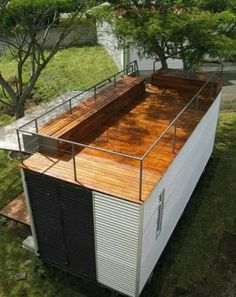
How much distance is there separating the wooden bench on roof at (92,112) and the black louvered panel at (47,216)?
114 centimetres

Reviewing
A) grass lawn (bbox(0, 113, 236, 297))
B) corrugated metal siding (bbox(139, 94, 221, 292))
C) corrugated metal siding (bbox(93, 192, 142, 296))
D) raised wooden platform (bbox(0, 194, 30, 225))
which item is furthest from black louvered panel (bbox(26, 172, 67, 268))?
corrugated metal siding (bbox(139, 94, 221, 292))

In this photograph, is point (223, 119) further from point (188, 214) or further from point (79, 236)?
point (79, 236)

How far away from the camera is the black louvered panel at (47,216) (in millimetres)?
9680

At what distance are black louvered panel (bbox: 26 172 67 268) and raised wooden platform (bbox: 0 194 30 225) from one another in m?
2.00

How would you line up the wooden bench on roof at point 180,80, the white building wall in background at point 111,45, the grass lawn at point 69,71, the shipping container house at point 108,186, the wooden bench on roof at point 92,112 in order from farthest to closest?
the white building wall in background at point 111,45
the grass lawn at point 69,71
the wooden bench on roof at point 180,80
the wooden bench on roof at point 92,112
the shipping container house at point 108,186

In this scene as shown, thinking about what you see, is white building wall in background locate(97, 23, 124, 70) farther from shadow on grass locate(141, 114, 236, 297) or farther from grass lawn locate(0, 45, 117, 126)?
shadow on grass locate(141, 114, 236, 297)

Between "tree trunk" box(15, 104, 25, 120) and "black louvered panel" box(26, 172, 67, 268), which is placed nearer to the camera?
"black louvered panel" box(26, 172, 67, 268)

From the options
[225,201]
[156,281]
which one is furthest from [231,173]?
[156,281]

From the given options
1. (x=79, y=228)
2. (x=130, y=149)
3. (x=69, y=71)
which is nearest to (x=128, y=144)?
(x=130, y=149)

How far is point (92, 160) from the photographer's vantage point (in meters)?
10.1

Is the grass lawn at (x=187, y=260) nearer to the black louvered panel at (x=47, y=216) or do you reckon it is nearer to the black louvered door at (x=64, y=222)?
the black louvered door at (x=64, y=222)

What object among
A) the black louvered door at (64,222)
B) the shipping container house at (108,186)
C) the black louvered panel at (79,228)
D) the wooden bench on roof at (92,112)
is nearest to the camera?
the shipping container house at (108,186)

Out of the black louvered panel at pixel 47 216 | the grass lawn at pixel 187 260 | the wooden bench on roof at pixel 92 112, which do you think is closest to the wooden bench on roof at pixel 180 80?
the wooden bench on roof at pixel 92 112

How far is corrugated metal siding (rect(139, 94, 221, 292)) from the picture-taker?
930cm
